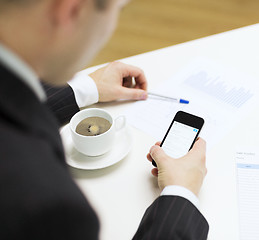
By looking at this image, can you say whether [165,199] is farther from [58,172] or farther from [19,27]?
[19,27]

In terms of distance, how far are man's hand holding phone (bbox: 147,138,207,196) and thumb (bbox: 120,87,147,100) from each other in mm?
234

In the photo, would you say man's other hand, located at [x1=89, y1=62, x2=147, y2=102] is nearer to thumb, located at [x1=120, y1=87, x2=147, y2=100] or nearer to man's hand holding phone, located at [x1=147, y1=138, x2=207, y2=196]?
thumb, located at [x1=120, y1=87, x2=147, y2=100]

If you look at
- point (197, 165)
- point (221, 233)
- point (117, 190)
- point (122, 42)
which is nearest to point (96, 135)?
point (117, 190)

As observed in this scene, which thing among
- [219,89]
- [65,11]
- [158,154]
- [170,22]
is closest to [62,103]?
[158,154]

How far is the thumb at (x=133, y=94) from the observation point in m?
0.98

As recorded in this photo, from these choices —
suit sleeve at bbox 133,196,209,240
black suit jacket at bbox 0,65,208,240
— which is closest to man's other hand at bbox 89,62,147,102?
suit sleeve at bbox 133,196,209,240

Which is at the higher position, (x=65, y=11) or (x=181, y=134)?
(x=65, y=11)

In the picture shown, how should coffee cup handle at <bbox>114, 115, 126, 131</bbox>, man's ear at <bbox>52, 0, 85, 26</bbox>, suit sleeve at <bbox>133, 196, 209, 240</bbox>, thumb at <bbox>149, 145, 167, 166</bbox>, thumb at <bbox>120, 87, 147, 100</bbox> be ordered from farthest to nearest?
thumb at <bbox>120, 87, 147, 100</bbox>
coffee cup handle at <bbox>114, 115, 126, 131</bbox>
thumb at <bbox>149, 145, 167, 166</bbox>
suit sleeve at <bbox>133, 196, 209, 240</bbox>
man's ear at <bbox>52, 0, 85, 26</bbox>

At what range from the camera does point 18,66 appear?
1.42ft

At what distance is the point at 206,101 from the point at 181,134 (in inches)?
7.7

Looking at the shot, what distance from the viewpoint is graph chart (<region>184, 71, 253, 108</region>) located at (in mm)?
971

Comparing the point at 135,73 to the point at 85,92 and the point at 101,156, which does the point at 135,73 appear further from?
the point at 101,156

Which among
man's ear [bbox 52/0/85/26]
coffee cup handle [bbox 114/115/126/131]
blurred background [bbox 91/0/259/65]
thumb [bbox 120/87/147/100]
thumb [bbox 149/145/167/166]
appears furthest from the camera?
blurred background [bbox 91/0/259/65]

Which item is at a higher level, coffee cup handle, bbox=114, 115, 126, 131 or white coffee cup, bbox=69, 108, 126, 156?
white coffee cup, bbox=69, 108, 126, 156
